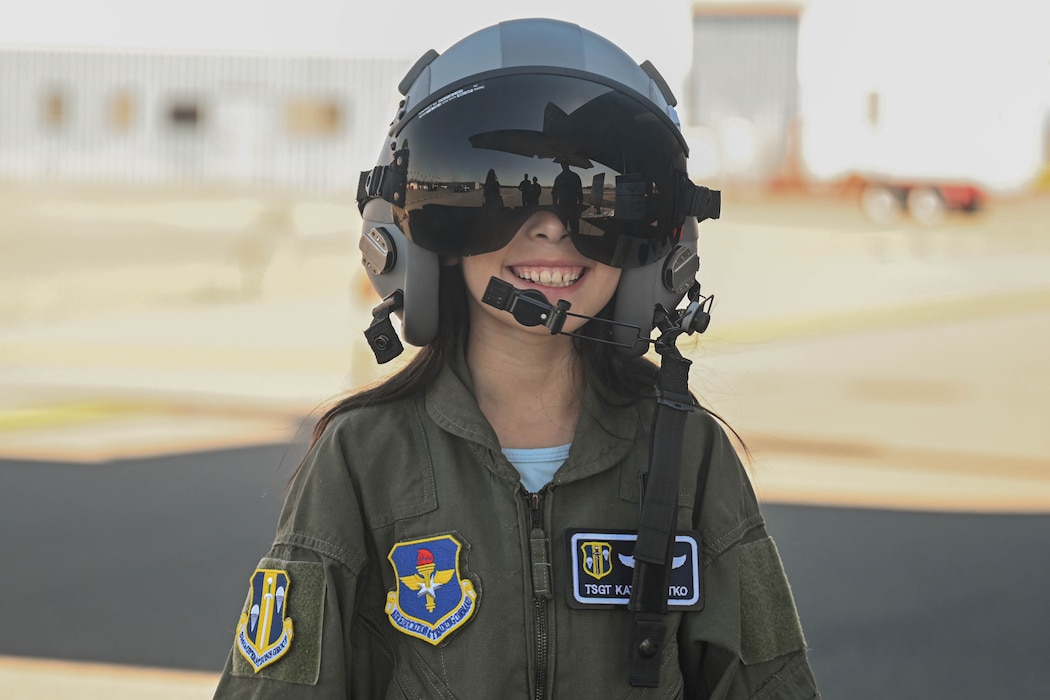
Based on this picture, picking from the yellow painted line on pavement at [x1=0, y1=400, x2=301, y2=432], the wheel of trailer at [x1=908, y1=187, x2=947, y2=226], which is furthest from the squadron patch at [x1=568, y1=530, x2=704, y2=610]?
the wheel of trailer at [x1=908, y1=187, x2=947, y2=226]

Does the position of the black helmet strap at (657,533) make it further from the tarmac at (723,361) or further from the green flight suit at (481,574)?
the tarmac at (723,361)

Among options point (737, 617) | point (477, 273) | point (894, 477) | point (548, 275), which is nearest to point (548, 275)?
point (548, 275)

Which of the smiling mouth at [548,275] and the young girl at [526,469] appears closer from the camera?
the young girl at [526,469]

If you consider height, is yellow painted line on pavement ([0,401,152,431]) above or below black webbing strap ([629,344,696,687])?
below

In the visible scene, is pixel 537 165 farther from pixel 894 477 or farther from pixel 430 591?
pixel 894 477

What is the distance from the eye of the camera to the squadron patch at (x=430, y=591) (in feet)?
6.43

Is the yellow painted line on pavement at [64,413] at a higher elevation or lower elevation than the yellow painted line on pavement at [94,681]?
higher

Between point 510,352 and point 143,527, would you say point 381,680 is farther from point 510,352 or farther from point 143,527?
point 143,527

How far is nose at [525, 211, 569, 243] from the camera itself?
206cm

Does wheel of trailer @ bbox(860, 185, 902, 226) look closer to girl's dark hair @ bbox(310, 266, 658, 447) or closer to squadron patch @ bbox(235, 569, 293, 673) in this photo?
girl's dark hair @ bbox(310, 266, 658, 447)

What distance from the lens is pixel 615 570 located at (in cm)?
202

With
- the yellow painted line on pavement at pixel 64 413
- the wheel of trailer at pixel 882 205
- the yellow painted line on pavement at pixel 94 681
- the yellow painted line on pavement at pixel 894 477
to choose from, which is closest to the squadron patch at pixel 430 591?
the yellow painted line on pavement at pixel 94 681

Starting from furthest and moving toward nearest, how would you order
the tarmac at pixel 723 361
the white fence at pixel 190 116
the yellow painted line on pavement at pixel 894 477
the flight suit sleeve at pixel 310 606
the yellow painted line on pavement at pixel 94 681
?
the white fence at pixel 190 116
the tarmac at pixel 723 361
the yellow painted line on pavement at pixel 894 477
the yellow painted line on pavement at pixel 94 681
the flight suit sleeve at pixel 310 606

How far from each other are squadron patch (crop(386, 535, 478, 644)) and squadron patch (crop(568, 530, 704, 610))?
160 mm
